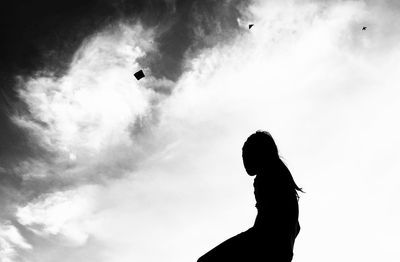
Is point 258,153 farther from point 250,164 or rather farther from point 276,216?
point 276,216

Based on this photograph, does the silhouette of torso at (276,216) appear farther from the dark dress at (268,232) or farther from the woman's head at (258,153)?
the woman's head at (258,153)

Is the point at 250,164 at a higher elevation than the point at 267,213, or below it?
higher

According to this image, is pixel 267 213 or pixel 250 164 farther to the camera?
pixel 250 164

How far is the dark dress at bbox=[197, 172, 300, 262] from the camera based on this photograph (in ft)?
8.61

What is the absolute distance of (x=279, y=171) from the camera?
3.03 meters

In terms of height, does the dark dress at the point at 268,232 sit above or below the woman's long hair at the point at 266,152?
below

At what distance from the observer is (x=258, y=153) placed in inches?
124

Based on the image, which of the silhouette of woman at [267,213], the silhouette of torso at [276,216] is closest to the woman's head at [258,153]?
the silhouette of woman at [267,213]

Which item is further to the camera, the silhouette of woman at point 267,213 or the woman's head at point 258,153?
the woman's head at point 258,153

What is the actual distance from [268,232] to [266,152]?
28.1 inches

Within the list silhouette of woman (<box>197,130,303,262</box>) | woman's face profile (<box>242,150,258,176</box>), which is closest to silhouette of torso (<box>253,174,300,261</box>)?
silhouette of woman (<box>197,130,303,262</box>)

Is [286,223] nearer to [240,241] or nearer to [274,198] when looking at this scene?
[274,198]

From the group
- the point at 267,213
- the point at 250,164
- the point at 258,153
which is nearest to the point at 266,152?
the point at 258,153

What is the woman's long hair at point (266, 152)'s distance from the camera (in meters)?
3.05
